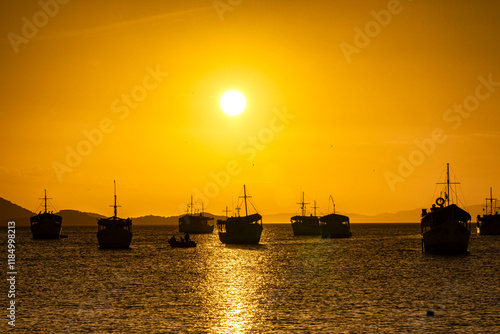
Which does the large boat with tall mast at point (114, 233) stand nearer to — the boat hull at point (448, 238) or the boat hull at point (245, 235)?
the boat hull at point (245, 235)

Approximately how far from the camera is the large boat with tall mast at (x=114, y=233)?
463 ft

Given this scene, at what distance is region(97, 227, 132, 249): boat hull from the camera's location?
474ft

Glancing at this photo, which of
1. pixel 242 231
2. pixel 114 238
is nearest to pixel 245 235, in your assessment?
pixel 242 231

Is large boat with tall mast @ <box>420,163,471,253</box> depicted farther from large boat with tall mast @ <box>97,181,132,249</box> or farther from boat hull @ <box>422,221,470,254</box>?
large boat with tall mast @ <box>97,181,132,249</box>

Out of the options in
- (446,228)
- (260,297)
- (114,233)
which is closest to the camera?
(260,297)

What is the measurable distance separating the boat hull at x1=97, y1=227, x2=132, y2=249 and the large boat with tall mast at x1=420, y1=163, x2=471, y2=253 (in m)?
64.1

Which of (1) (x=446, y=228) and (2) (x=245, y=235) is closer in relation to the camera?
(1) (x=446, y=228)

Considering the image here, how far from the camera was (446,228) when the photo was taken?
109750mm

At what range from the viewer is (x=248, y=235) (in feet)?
547

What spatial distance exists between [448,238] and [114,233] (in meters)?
70.1

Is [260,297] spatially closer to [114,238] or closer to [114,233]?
[114,233]

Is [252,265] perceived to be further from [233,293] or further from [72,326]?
[72,326]

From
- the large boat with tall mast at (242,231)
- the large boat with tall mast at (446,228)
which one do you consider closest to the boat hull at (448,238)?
the large boat with tall mast at (446,228)

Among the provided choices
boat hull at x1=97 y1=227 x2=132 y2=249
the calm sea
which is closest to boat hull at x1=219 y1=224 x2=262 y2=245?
boat hull at x1=97 y1=227 x2=132 y2=249
